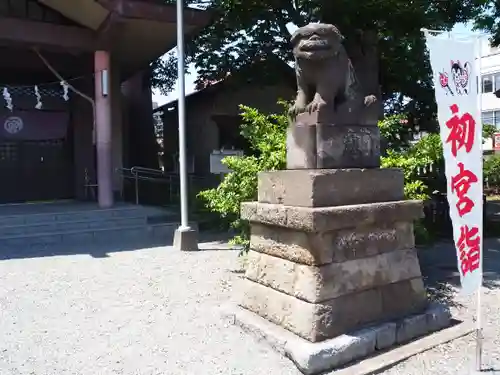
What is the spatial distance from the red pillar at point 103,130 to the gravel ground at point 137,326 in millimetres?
3877

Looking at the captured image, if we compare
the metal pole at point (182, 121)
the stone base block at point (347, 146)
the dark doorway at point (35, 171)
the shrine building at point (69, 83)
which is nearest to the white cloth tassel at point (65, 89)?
the shrine building at point (69, 83)

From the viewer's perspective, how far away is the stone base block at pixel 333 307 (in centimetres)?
409

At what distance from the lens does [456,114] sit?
3805 millimetres

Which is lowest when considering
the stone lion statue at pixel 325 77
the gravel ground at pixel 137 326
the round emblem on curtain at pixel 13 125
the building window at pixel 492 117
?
the gravel ground at pixel 137 326

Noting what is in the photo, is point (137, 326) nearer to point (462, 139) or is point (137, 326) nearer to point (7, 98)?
point (462, 139)

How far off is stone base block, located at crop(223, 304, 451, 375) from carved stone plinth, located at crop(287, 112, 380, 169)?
60.1 inches

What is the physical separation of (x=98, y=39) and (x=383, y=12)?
21.5ft

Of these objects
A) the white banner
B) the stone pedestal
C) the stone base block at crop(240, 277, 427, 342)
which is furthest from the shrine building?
the white banner

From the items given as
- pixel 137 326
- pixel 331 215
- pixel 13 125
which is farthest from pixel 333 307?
pixel 13 125

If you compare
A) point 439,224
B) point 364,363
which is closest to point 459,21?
point 439,224

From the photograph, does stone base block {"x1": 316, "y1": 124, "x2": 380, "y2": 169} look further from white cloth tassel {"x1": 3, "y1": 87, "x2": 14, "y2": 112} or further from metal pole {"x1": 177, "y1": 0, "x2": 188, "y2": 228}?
white cloth tassel {"x1": 3, "y1": 87, "x2": 14, "y2": 112}

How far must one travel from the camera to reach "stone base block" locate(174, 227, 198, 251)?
8.96 m

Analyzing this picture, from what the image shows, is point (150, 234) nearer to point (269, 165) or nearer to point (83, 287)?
point (83, 287)

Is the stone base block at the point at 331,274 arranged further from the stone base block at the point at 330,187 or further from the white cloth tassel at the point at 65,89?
the white cloth tassel at the point at 65,89
